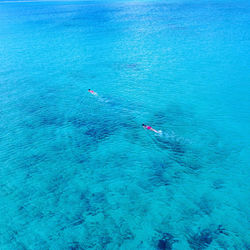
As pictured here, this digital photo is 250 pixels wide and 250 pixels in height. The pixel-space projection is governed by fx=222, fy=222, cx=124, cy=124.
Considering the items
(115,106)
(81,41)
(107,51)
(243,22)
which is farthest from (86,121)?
(243,22)

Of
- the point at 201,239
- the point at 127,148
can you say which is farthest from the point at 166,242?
the point at 127,148

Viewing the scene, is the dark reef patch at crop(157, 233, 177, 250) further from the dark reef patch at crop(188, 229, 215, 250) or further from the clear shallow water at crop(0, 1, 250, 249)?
the dark reef patch at crop(188, 229, 215, 250)

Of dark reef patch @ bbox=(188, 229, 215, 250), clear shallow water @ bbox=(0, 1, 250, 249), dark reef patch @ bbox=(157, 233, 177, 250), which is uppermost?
clear shallow water @ bbox=(0, 1, 250, 249)

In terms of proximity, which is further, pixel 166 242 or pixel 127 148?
pixel 127 148

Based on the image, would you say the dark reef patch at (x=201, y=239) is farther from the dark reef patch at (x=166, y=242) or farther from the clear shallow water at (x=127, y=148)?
the dark reef patch at (x=166, y=242)

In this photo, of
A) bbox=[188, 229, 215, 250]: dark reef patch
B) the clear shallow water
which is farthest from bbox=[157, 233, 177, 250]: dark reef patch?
bbox=[188, 229, 215, 250]: dark reef patch

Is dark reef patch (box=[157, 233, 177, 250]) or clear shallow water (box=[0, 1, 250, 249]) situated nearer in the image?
dark reef patch (box=[157, 233, 177, 250])

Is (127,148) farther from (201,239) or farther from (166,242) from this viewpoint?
(201,239)

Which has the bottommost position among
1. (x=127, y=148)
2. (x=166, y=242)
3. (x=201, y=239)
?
(x=201, y=239)

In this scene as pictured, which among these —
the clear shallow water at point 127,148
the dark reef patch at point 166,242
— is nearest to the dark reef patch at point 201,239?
the clear shallow water at point 127,148

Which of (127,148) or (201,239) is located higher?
(127,148)
